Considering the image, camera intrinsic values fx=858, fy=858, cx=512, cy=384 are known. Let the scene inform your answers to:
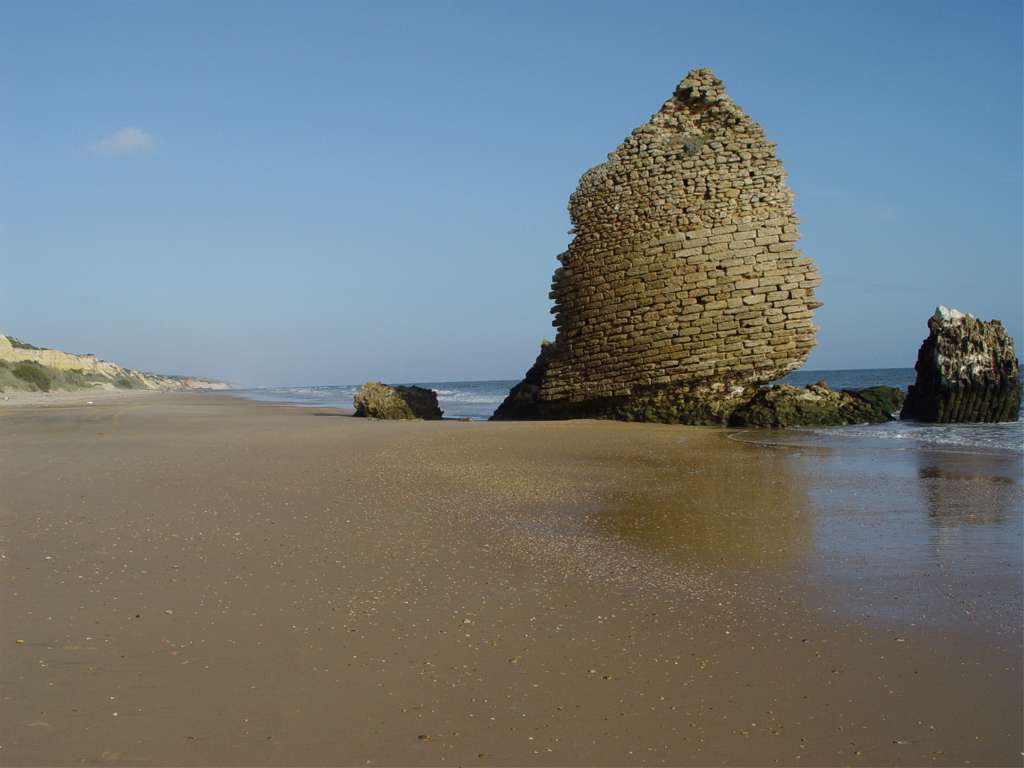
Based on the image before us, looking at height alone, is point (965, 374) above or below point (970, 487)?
above

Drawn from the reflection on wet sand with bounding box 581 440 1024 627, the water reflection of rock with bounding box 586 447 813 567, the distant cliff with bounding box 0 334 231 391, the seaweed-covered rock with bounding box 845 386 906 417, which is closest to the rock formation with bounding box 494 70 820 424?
the seaweed-covered rock with bounding box 845 386 906 417

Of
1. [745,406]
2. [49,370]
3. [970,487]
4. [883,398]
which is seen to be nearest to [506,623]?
[970,487]

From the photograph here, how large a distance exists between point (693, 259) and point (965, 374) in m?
5.46

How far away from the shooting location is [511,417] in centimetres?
1527

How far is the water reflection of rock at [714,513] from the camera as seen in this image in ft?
13.9

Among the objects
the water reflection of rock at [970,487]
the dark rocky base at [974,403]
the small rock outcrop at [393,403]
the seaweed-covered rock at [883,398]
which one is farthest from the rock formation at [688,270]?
the water reflection of rock at [970,487]

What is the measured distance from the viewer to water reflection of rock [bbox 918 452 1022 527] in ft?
16.5

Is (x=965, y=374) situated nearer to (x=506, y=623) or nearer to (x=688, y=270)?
(x=688, y=270)

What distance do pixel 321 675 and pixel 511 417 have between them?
12703mm

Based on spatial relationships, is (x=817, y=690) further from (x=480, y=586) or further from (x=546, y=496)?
(x=546, y=496)

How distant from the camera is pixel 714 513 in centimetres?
518

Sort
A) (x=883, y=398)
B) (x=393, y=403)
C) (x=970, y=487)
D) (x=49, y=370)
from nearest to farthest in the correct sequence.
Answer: (x=970, y=487) → (x=883, y=398) → (x=393, y=403) → (x=49, y=370)

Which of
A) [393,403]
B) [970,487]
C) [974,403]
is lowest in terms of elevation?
[970,487]

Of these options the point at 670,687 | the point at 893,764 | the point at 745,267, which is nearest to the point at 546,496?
the point at 670,687
